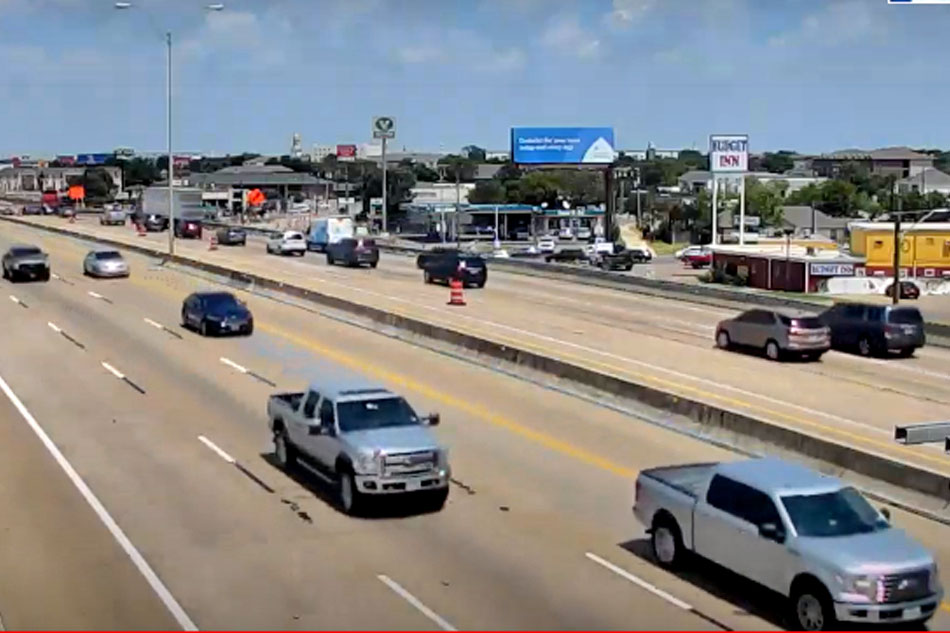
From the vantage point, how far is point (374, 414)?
19.4 meters

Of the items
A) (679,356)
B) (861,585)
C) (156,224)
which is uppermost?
(156,224)

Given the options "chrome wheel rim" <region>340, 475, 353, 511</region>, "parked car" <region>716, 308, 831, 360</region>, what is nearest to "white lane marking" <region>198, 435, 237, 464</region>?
"chrome wheel rim" <region>340, 475, 353, 511</region>

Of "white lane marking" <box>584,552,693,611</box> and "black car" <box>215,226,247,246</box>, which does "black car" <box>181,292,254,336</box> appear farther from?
"black car" <box>215,226,247,246</box>

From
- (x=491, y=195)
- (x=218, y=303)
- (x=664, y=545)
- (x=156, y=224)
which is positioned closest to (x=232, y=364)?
(x=218, y=303)

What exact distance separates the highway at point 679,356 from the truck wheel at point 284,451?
8533mm

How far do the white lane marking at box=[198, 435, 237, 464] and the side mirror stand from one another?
10.5 meters

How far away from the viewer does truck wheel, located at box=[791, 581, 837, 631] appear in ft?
43.3

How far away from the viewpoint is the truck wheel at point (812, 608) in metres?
13.2

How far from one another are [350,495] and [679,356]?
20682mm

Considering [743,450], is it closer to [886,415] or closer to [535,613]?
[886,415]

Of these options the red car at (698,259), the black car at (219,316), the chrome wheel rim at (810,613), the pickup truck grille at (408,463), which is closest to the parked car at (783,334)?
the black car at (219,316)

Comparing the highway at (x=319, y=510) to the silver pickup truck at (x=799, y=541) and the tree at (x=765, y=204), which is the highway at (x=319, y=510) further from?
the tree at (x=765, y=204)

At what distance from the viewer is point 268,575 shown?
15.7 metres

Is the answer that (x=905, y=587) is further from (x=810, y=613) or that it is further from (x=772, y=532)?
(x=772, y=532)
